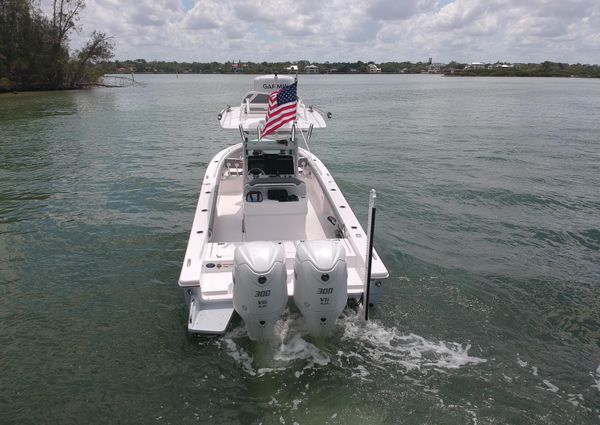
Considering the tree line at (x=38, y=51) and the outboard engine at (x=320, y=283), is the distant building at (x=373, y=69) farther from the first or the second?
the outboard engine at (x=320, y=283)

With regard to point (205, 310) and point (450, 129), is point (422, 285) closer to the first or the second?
point (205, 310)

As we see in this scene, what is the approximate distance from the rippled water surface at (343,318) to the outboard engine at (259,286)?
682mm

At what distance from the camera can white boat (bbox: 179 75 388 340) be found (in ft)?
15.3

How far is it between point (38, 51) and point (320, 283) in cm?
5691

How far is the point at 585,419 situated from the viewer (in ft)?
14.8

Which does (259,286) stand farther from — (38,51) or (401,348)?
(38,51)

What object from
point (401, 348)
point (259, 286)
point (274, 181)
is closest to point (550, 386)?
point (401, 348)

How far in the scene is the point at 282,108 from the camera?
6.38m

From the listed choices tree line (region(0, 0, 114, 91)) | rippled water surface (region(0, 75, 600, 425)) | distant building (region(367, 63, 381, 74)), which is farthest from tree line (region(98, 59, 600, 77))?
rippled water surface (region(0, 75, 600, 425))

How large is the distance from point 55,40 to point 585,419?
6139 cm

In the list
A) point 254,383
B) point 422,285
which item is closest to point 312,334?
point 254,383

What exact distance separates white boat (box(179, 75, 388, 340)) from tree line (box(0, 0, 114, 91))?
48219 millimetres

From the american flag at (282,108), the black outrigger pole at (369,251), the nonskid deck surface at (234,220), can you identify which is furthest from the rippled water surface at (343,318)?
the american flag at (282,108)

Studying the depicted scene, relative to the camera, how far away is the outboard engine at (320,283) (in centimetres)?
465
